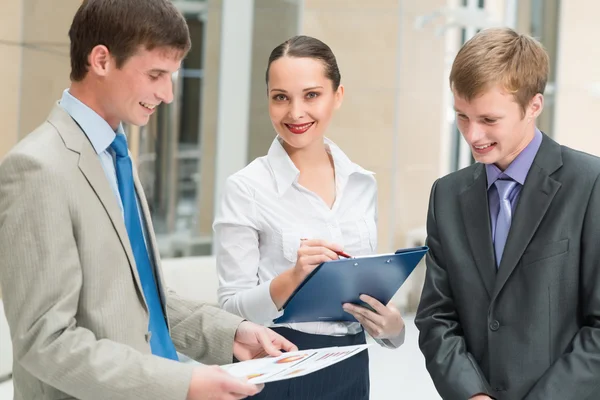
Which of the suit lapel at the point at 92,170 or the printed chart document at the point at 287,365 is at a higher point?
the suit lapel at the point at 92,170

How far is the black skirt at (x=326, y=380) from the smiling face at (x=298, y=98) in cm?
52

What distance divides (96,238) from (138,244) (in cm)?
19

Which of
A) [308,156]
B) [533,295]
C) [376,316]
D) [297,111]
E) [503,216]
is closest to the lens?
[533,295]

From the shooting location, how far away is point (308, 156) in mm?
2227

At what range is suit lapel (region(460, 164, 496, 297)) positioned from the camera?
186 cm

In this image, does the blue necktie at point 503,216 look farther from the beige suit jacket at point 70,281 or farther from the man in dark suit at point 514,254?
the beige suit jacket at point 70,281

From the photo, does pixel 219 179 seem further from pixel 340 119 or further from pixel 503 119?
pixel 503 119

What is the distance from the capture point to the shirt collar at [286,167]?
2.14 meters

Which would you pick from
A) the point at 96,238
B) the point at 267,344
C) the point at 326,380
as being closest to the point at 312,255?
the point at 267,344

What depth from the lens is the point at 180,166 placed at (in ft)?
25.8

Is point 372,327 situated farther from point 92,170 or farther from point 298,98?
point 92,170

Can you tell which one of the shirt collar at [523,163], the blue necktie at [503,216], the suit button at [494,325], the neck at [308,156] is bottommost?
the suit button at [494,325]

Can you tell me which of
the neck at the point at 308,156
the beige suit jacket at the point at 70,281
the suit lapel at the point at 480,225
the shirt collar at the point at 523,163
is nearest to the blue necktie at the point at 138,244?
the beige suit jacket at the point at 70,281

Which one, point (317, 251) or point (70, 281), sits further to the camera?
point (317, 251)
